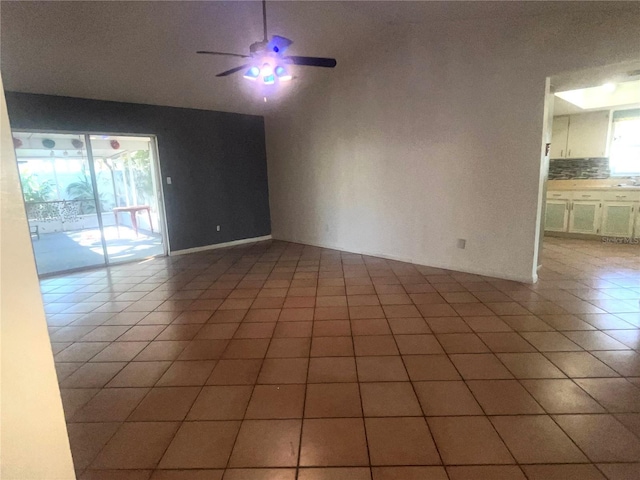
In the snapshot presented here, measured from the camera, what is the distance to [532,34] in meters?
3.30

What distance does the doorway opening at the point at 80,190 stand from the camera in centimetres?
476

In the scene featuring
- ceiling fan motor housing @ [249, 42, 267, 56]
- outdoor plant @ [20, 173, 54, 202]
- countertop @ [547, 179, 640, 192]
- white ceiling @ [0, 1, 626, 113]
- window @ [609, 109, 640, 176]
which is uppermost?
white ceiling @ [0, 1, 626, 113]

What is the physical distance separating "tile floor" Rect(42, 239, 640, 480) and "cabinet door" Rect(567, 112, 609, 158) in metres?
2.99

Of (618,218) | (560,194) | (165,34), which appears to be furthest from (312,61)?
(618,218)

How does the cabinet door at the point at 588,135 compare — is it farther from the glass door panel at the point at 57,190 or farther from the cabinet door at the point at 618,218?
the glass door panel at the point at 57,190

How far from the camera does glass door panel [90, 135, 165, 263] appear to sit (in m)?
5.39

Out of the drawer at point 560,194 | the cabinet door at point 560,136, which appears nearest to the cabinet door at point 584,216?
the drawer at point 560,194

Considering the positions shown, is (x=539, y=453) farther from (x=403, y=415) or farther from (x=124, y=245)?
(x=124, y=245)

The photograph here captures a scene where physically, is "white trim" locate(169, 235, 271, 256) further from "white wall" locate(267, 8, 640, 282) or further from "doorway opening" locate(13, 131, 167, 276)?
"white wall" locate(267, 8, 640, 282)


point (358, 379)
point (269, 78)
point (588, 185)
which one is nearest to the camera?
point (358, 379)

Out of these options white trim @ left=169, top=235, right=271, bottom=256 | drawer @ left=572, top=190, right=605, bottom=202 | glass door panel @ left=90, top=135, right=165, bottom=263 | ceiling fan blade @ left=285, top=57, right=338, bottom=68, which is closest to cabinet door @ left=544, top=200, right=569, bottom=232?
drawer @ left=572, top=190, right=605, bottom=202

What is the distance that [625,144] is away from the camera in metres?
5.65

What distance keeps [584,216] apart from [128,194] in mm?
8487

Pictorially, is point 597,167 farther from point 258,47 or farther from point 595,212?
point 258,47
